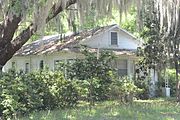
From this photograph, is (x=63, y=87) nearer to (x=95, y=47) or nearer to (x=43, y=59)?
(x=95, y=47)

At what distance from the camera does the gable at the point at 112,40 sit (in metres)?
21.9

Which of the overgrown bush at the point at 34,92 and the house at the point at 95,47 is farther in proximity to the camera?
the house at the point at 95,47

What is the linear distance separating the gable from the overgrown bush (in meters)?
8.36

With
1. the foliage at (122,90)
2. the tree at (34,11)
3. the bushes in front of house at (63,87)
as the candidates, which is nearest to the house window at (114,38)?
the bushes in front of house at (63,87)

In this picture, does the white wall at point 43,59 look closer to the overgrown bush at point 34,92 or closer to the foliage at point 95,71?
the foliage at point 95,71

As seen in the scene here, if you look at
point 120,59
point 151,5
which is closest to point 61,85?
point 151,5

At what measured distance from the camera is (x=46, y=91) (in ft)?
40.3

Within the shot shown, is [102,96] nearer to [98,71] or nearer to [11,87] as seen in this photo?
[98,71]

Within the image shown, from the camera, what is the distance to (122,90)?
53.1 ft

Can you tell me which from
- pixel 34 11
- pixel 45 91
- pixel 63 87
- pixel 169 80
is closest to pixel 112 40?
pixel 169 80

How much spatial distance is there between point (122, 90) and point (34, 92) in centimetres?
563

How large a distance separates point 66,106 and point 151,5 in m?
4.44

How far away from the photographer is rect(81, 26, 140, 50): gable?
21.9 m

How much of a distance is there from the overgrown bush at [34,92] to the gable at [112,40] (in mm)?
8356
